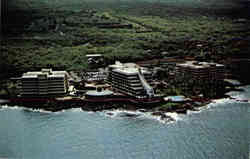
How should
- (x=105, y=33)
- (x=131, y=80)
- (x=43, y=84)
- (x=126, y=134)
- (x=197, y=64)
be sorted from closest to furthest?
(x=126, y=134)
(x=131, y=80)
(x=197, y=64)
(x=43, y=84)
(x=105, y=33)

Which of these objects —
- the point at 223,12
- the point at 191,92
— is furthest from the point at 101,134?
the point at 223,12

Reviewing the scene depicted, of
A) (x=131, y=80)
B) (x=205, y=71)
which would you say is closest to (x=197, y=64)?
(x=205, y=71)

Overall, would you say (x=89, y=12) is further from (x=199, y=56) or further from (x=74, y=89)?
(x=199, y=56)

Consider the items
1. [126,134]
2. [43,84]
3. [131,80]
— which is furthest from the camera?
[43,84]

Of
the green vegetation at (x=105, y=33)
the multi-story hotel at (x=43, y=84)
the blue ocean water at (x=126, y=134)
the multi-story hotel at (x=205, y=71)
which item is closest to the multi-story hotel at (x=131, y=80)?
the green vegetation at (x=105, y=33)

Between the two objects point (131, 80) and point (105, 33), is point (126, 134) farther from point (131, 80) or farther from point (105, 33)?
point (105, 33)

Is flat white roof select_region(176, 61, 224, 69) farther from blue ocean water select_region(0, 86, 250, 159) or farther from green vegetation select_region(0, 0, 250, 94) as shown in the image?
blue ocean water select_region(0, 86, 250, 159)

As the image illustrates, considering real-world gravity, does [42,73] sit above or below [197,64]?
below

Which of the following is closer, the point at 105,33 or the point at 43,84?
the point at 43,84
